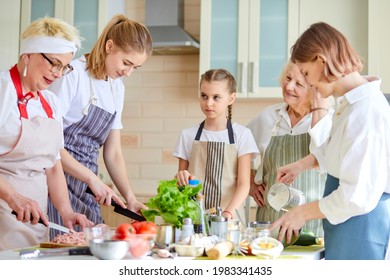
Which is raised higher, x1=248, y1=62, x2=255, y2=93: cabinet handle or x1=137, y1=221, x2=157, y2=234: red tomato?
x1=248, y1=62, x2=255, y2=93: cabinet handle

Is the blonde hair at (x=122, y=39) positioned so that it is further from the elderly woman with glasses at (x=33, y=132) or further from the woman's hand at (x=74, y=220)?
the woman's hand at (x=74, y=220)

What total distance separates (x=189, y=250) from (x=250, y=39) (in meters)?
2.70

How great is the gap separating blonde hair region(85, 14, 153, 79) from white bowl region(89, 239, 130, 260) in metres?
1.38

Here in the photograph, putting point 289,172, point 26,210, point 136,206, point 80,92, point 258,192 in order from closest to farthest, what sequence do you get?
point 26,210
point 289,172
point 136,206
point 80,92
point 258,192

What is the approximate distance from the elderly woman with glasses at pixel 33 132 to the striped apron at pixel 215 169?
740mm

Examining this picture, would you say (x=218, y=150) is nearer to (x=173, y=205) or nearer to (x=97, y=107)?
(x=97, y=107)

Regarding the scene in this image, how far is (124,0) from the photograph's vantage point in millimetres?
4934

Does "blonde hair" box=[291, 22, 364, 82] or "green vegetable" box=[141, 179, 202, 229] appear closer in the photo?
"blonde hair" box=[291, 22, 364, 82]

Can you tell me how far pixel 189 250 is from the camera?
194cm

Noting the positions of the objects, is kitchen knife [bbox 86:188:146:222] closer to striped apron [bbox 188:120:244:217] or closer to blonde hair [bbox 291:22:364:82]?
striped apron [bbox 188:120:244:217]

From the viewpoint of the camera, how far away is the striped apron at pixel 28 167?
2.43 meters

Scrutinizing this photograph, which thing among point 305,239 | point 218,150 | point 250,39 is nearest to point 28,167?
point 218,150

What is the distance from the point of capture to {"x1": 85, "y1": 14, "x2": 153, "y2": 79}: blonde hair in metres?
2.89

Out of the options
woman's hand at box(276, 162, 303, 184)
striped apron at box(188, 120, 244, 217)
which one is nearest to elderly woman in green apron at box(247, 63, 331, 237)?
striped apron at box(188, 120, 244, 217)
